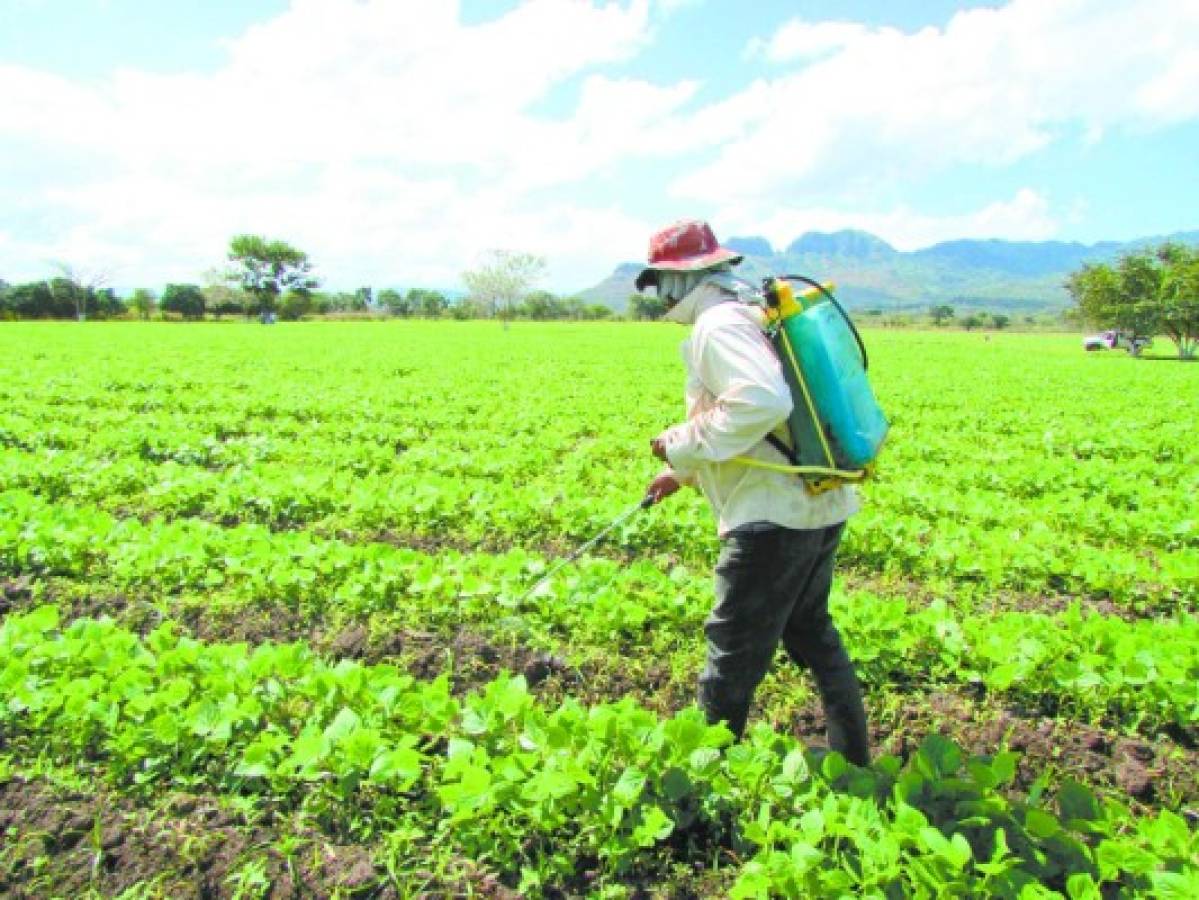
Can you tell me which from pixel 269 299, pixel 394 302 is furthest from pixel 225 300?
pixel 394 302

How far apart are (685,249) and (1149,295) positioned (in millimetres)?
58473

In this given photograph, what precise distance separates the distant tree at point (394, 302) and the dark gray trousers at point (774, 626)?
119 meters

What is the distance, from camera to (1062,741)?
12.0ft

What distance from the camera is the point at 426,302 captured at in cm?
11850

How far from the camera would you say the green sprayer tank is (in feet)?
8.52

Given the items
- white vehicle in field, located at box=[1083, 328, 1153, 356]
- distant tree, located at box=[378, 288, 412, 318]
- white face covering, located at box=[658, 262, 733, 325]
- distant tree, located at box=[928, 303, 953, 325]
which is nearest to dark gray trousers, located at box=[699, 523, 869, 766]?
white face covering, located at box=[658, 262, 733, 325]

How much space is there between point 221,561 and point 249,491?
79.5 inches

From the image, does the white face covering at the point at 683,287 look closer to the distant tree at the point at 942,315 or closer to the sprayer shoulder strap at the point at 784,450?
the sprayer shoulder strap at the point at 784,450

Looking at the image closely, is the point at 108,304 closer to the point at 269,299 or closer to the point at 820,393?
the point at 269,299

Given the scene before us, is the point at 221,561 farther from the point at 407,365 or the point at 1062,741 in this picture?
the point at 407,365

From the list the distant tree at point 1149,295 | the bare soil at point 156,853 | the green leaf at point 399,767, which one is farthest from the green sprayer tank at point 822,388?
the distant tree at point 1149,295

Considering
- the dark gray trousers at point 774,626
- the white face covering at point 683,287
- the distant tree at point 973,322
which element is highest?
the distant tree at point 973,322

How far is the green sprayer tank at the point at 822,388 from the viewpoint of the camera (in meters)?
2.60

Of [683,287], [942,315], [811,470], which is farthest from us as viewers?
[942,315]
